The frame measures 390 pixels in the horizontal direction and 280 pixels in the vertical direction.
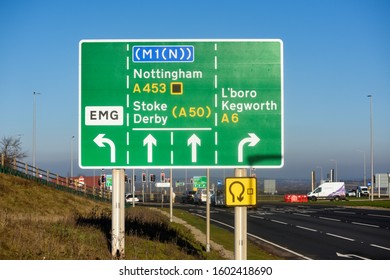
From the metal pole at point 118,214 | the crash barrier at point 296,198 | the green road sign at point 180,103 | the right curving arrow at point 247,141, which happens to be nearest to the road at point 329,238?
the metal pole at point 118,214

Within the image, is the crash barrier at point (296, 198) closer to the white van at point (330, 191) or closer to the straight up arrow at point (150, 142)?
the white van at point (330, 191)

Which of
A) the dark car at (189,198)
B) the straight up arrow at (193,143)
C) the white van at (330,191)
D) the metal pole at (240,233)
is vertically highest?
the straight up arrow at (193,143)

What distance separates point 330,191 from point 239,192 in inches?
3624

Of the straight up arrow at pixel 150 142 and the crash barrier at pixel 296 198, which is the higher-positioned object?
the straight up arrow at pixel 150 142

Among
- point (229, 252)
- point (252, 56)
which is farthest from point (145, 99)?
point (229, 252)

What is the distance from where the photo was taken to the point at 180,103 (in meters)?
14.5

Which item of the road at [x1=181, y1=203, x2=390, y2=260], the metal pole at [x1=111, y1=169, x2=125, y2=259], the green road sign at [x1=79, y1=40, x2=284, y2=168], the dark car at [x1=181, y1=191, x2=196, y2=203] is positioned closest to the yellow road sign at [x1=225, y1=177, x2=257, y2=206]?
the green road sign at [x1=79, y1=40, x2=284, y2=168]

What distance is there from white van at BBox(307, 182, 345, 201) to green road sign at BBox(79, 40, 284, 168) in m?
88.8

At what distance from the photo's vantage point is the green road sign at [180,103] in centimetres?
1405

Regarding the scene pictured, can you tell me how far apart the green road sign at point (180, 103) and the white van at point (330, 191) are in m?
88.8

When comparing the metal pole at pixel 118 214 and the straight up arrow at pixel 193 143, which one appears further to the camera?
the metal pole at pixel 118 214

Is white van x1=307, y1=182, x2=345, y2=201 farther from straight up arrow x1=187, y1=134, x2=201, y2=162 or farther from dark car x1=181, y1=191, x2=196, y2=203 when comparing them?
straight up arrow x1=187, y1=134, x2=201, y2=162

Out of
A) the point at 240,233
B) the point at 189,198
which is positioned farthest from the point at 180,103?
the point at 189,198

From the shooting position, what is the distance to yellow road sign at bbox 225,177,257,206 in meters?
11.7
